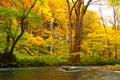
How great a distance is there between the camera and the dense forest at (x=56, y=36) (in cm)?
2600

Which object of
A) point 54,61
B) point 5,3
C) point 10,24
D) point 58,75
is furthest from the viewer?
point 5,3

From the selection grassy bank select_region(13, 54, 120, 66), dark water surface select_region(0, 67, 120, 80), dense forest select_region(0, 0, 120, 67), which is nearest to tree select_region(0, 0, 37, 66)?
dense forest select_region(0, 0, 120, 67)

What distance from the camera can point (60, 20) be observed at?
47.9 metres

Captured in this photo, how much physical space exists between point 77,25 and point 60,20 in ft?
57.7

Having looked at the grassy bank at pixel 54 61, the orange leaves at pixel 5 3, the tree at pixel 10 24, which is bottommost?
the grassy bank at pixel 54 61

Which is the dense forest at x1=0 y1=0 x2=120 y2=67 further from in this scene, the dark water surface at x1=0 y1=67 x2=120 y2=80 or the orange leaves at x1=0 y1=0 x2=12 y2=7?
the dark water surface at x1=0 y1=67 x2=120 y2=80

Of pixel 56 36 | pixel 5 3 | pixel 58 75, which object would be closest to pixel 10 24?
pixel 58 75

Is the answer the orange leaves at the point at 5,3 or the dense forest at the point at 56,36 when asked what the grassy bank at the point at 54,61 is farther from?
the orange leaves at the point at 5,3

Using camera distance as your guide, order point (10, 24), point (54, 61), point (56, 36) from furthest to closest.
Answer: point (56, 36) < point (54, 61) < point (10, 24)

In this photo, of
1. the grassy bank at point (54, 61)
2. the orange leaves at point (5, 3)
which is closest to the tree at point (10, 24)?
the grassy bank at point (54, 61)

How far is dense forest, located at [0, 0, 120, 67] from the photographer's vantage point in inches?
1024

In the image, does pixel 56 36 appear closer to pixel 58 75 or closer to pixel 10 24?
pixel 10 24

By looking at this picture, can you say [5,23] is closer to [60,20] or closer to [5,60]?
[5,60]

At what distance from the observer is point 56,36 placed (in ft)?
157
